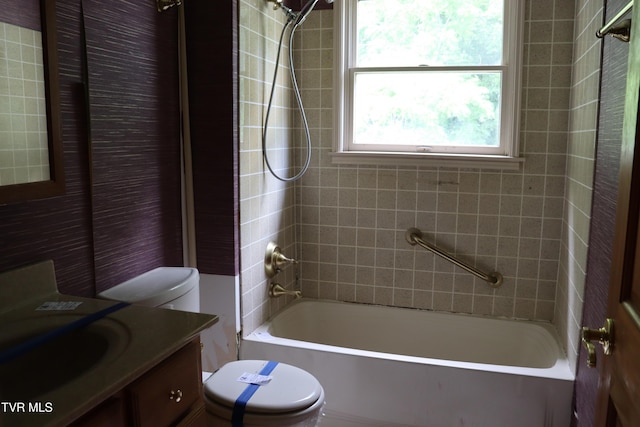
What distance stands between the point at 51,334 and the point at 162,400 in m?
0.29

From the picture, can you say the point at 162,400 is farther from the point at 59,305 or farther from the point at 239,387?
the point at 239,387

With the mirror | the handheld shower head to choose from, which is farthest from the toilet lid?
the handheld shower head

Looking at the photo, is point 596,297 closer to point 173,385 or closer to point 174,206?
point 173,385

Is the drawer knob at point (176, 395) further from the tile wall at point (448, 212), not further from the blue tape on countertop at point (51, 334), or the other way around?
the tile wall at point (448, 212)

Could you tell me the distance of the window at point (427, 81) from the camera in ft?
8.73

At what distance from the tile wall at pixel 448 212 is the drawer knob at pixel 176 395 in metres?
1.82

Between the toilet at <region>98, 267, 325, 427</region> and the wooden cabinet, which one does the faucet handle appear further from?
the wooden cabinet

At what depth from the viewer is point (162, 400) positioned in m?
1.18

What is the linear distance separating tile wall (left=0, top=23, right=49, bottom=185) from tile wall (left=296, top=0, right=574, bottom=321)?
168cm

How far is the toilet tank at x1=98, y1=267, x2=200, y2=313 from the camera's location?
1697 mm

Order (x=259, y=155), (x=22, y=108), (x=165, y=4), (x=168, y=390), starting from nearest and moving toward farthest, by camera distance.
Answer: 1. (x=168, y=390)
2. (x=22, y=108)
3. (x=165, y=4)
4. (x=259, y=155)

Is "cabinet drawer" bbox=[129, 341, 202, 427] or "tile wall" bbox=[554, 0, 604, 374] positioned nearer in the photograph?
"cabinet drawer" bbox=[129, 341, 202, 427]


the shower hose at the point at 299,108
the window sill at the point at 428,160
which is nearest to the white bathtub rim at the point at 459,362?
the shower hose at the point at 299,108

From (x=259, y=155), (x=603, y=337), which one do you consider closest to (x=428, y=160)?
(x=259, y=155)
